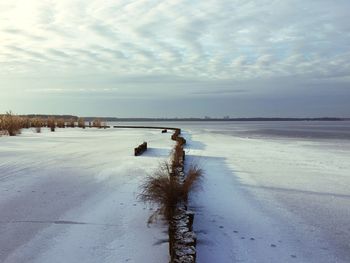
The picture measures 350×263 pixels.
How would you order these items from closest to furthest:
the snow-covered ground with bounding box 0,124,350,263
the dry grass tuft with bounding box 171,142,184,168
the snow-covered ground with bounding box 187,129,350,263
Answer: the snow-covered ground with bounding box 0,124,350,263 < the snow-covered ground with bounding box 187,129,350,263 < the dry grass tuft with bounding box 171,142,184,168

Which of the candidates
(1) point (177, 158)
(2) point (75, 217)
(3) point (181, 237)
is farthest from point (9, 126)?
(3) point (181, 237)

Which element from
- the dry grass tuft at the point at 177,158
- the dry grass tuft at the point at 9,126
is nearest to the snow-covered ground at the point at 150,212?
the dry grass tuft at the point at 177,158

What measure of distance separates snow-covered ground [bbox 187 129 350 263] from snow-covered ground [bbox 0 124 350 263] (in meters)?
0.01

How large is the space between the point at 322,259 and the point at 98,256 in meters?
2.39

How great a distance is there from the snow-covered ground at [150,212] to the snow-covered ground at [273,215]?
0.01m

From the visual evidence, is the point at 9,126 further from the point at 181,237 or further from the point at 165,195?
the point at 181,237

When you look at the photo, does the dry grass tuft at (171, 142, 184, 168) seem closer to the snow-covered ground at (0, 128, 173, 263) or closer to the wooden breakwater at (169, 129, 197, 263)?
the snow-covered ground at (0, 128, 173, 263)

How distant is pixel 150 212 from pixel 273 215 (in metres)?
1.83

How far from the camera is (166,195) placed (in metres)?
5.41

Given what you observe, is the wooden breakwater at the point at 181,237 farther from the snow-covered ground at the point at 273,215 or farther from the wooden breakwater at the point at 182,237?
the snow-covered ground at the point at 273,215

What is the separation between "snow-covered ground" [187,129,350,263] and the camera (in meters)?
4.46

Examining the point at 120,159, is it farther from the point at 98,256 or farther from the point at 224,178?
the point at 98,256

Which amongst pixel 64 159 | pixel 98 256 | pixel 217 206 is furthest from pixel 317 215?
pixel 64 159

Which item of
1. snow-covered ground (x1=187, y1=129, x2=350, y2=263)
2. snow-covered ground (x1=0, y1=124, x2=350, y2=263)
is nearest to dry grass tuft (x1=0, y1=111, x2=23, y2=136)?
snow-covered ground (x1=0, y1=124, x2=350, y2=263)
